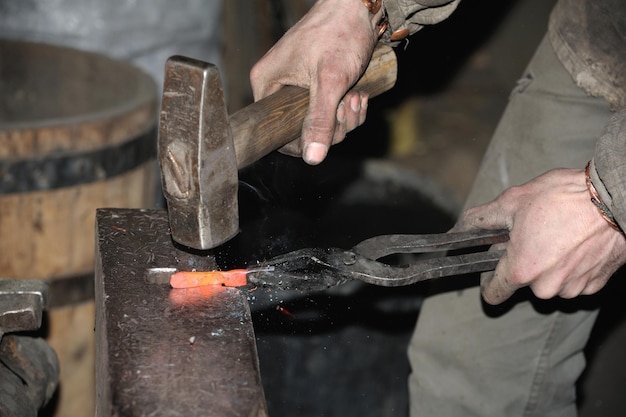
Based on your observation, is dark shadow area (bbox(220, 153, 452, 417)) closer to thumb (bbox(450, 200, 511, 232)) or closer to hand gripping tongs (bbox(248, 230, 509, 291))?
hand gripping tongs (bbox(248, 230, 509, 291))

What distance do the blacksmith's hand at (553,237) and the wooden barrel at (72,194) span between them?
3.80 ft

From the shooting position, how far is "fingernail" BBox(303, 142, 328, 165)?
1.42 m

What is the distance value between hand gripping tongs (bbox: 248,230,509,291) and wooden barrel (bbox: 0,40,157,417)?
936 mm

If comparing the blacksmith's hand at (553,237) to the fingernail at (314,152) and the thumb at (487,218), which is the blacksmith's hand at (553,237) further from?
the fingernail at (314,152)

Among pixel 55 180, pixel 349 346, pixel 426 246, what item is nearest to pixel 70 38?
pixel 55 180

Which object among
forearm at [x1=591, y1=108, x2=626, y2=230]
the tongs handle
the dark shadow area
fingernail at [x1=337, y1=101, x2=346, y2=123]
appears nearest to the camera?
forearm at [x1=591, y1=108, x2=626, y2=230]

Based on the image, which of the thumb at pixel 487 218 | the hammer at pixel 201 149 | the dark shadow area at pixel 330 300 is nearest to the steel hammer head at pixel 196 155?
the hammer at pixel 201 149

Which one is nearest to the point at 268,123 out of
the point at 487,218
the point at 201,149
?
the point at 201,149

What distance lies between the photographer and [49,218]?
84.7 inches

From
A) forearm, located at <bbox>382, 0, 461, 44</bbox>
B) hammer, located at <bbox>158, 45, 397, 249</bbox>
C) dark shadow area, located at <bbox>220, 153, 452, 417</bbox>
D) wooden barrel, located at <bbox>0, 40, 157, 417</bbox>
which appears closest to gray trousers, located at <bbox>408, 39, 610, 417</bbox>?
dark shadow area, located at <bbox>220, 153, 452, 417</bbox>

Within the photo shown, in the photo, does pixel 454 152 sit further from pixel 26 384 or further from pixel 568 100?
pixel 26 384

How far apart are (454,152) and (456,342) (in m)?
2.17

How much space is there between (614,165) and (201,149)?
2.11 ft

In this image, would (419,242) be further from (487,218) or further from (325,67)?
(325,67)
